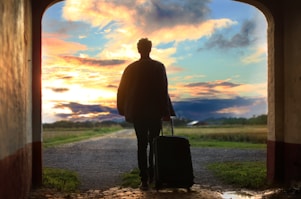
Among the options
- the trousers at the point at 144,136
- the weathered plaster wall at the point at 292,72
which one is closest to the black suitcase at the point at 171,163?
the trousers at the point at 144,136

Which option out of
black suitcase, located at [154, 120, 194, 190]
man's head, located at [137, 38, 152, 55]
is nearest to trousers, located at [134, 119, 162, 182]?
black suitcase, located at [154, 120, 194, 190]

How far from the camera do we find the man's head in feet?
24.2

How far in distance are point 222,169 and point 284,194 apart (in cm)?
360

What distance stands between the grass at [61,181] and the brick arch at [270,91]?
278 mm

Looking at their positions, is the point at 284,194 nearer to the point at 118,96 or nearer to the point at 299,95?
the point at 299,95

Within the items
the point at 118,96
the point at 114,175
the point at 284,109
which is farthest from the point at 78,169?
the point at 284,109

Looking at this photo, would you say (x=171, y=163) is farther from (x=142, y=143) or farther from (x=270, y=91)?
(x=270, y=91)

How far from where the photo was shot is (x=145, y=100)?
7168mm

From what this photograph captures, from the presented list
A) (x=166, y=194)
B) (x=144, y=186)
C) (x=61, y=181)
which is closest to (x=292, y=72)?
(x=166, y=194)

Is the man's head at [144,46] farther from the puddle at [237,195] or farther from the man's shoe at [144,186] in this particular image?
the puddle at [237,195]

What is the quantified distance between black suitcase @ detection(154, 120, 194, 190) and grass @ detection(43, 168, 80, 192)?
1.68 metres

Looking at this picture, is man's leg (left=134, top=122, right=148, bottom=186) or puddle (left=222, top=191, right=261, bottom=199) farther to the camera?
man's leg (left=134, top=122, right=148, bottom=186)

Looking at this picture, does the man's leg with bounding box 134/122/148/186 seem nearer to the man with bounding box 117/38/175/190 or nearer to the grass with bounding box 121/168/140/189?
the man with bounding box 117/38/175/190

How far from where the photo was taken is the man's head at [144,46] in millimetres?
7383
